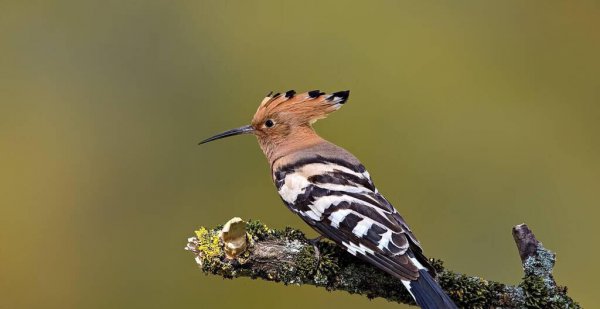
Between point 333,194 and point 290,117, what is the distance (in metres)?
0.41

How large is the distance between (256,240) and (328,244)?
19cm

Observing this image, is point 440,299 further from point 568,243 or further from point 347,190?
point 568,243

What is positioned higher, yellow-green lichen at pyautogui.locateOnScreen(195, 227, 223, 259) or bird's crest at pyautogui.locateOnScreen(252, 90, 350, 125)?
bird's crest at pyautogui.locateOnScreen(252, 90, 350, 125)

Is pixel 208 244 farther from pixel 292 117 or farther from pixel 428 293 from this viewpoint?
pixel 292 117

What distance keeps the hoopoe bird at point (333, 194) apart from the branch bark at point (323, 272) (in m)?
0.06

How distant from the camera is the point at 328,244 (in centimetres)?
211

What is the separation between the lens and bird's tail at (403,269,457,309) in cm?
191

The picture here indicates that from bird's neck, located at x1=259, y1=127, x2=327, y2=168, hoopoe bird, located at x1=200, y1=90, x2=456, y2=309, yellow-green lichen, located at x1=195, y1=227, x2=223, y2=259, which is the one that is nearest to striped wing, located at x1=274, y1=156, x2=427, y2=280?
hoopoe bird, located at x1=200, y1=90, x2=456, y2=309

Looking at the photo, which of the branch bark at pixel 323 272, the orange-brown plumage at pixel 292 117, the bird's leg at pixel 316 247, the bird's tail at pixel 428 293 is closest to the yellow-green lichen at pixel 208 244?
the branch bark at pixel 323 272

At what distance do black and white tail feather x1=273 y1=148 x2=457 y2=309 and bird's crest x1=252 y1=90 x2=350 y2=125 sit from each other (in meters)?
0.11

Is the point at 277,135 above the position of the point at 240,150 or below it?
below

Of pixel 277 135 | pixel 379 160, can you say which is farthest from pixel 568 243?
pixel 277 135

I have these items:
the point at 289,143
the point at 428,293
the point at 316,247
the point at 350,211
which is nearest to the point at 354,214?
the point at 350,211

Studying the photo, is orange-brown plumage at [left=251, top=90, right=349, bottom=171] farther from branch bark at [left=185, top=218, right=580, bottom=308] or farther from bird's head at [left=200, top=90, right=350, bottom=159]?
branch bark at [left=185, top=218, right=580, bottom=308]
